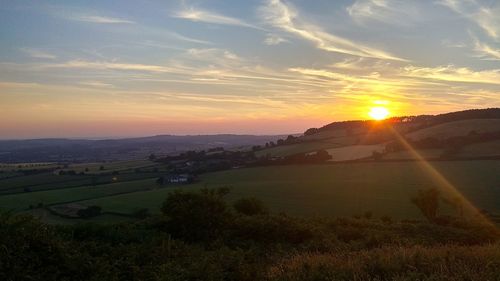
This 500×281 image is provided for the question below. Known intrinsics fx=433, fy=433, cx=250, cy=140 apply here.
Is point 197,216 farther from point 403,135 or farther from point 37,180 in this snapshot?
point 403,135

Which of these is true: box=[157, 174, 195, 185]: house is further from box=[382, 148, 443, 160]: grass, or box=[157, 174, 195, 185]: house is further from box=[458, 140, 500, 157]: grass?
box=[458, 140, 500, 157]: grass

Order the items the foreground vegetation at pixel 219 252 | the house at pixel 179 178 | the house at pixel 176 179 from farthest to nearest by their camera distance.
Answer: the house at pixel 179 178
the house at pixel 176 179
the foreground vegetation at pixel 219 252

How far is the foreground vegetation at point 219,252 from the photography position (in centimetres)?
988

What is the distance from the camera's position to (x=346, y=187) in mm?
66188

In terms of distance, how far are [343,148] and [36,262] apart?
8791 cm

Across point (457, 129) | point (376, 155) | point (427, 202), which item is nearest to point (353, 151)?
point (376, 155)

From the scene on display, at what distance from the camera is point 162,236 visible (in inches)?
734

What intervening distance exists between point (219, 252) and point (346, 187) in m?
53.3

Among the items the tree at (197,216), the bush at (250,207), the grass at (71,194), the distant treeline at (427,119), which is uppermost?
the distant treeline at (427,119)

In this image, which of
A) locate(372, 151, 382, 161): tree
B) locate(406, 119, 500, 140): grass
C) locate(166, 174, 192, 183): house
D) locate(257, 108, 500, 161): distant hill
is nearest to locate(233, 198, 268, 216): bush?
locate(166, 174, 192, 183): house

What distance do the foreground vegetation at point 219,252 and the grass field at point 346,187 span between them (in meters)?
28.9

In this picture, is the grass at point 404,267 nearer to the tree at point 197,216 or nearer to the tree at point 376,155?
the tree at point 197,216

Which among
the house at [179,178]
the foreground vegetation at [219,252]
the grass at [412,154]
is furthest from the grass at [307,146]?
the foreground vegetation at [219,252]

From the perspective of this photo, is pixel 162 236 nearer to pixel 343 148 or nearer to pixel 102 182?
pixel 102 182
